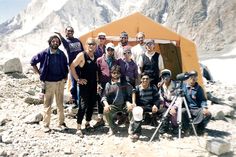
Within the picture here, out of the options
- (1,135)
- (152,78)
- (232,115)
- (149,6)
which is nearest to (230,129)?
(232,115)

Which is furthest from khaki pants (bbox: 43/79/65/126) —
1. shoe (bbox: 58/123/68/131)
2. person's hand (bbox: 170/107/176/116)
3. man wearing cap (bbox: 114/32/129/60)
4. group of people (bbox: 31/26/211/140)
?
person's hand (bbox: 170/107/176/116)

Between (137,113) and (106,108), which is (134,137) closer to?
(137,113)

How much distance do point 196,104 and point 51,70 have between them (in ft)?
10.3

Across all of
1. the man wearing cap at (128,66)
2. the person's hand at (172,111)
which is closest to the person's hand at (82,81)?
the man wearing cap at (128,66)

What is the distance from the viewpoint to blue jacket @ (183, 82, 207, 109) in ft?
30.4

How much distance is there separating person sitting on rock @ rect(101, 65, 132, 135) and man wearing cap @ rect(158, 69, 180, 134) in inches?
30.8

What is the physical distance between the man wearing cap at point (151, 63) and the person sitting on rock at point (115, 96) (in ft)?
2.54

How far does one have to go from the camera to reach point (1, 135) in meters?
8.62

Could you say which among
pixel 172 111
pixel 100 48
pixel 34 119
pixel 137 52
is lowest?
pixel 34 119

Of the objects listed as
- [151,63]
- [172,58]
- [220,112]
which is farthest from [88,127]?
[172,58]

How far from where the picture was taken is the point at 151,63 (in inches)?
377

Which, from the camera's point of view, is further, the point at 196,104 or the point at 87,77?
the point at 196,104

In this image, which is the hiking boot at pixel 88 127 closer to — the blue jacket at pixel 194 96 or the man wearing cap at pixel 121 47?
the man wearing cap at pixel 121 47

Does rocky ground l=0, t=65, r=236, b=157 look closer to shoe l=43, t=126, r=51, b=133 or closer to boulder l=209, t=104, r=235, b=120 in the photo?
shoe l=43, t=126, r=51, b=133
